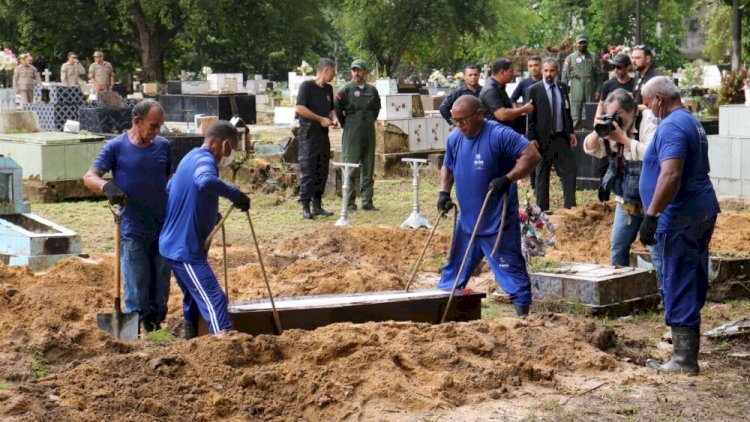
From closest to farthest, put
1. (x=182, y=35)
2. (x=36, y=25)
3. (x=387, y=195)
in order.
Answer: (x=387, y=195) → (x=36, y=25) → (x=182, y=35)

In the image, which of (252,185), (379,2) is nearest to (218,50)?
(379,2)

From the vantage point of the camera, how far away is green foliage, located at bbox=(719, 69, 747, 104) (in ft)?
65.8

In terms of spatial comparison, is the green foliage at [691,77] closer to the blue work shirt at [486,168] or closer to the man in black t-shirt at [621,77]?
the man in black t-shirt at [621,77]

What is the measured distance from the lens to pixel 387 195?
17109mm

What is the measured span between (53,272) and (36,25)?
43.2 meters

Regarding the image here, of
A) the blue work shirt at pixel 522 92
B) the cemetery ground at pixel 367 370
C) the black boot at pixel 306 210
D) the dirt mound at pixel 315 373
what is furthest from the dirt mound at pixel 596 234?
the dirt mound at pixel 315 373

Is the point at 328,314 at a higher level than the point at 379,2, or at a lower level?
lower

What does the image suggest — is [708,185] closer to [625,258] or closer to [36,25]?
[625,258]

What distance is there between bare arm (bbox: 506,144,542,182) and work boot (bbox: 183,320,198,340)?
7.73 feet

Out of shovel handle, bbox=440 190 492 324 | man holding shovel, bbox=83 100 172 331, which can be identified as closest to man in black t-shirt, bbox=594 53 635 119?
shovel handle, bbox=440 190 492 324

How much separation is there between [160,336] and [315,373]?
182cm

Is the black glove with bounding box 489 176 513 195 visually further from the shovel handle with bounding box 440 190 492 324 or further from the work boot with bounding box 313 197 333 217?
the work boot with bounding box 313 197 333 217

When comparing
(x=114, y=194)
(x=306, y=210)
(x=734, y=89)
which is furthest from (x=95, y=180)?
(x=734, y=89)

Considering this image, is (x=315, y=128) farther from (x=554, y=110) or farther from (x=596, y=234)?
(x=596, y=234)
